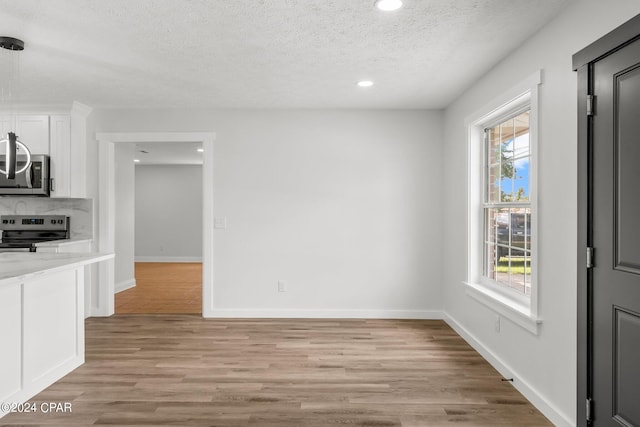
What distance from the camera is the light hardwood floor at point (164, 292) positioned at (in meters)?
5.31

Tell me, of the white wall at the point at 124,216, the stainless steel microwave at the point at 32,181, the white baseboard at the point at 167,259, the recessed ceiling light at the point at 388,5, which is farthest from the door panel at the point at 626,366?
the white baseboard at the point at 167,259

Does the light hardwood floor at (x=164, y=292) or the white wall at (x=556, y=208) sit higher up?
the white wall at (x=556, y=208)

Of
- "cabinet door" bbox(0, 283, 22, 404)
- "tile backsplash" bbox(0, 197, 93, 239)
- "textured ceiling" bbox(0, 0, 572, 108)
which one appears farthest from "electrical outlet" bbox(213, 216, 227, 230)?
"cabinet door" bbox(0, 283, 22, 404)

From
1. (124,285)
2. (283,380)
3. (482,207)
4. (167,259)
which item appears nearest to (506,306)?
(482,207)

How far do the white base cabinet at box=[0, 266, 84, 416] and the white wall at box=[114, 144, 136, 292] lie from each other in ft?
10.5

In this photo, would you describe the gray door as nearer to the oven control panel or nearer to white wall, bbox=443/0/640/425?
white wall, bbox=443/0/640/425

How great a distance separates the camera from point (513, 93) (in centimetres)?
297

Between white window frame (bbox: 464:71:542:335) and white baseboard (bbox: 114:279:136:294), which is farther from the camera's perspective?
white baseboard (bbox: 114:279:136:294)

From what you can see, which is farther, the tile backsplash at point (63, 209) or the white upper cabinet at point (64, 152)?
the tile backsplash at point (63, 209)

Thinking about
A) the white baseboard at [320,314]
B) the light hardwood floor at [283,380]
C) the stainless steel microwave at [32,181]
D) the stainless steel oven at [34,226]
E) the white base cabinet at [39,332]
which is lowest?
the light hardwood floor at [283,380]

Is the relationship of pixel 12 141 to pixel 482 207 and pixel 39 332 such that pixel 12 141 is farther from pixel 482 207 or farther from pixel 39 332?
pixel 482 207

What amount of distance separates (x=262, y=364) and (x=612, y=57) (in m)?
2.98

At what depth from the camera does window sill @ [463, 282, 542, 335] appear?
2.71 meters

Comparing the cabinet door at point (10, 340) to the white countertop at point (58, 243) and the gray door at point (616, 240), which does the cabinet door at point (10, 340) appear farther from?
the gray door at point (616, 240)
